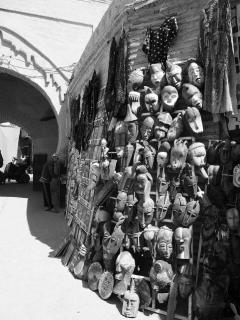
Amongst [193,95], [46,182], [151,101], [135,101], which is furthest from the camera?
[46,182]

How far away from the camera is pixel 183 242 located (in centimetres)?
347

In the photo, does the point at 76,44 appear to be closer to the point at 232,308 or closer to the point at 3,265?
the point at 3,265

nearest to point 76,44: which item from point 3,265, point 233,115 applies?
point 3,265

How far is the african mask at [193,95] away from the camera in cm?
364

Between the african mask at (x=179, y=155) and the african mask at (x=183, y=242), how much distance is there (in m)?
0.64

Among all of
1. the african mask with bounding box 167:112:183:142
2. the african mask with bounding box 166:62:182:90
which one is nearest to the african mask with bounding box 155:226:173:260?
the african mask with bounding box 167:112:183:142

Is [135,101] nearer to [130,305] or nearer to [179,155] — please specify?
[179,155]

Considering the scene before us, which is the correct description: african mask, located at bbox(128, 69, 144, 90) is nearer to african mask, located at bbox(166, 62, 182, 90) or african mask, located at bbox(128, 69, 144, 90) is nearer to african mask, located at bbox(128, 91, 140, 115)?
african mask, located at bbox(128, 91, 140, 115)

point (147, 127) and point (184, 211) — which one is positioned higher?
point (147, 127)

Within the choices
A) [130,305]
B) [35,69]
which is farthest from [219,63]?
[35,69]

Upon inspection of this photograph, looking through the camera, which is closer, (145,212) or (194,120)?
(194,120)

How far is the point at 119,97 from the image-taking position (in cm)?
451

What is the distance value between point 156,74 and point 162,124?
0.60 meters

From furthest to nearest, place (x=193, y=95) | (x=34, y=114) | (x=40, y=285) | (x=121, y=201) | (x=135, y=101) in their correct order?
(x=34, y=114), (x=40, y=285), (x=135, y=101), (x=121, y=201), (x=193, y=95)
